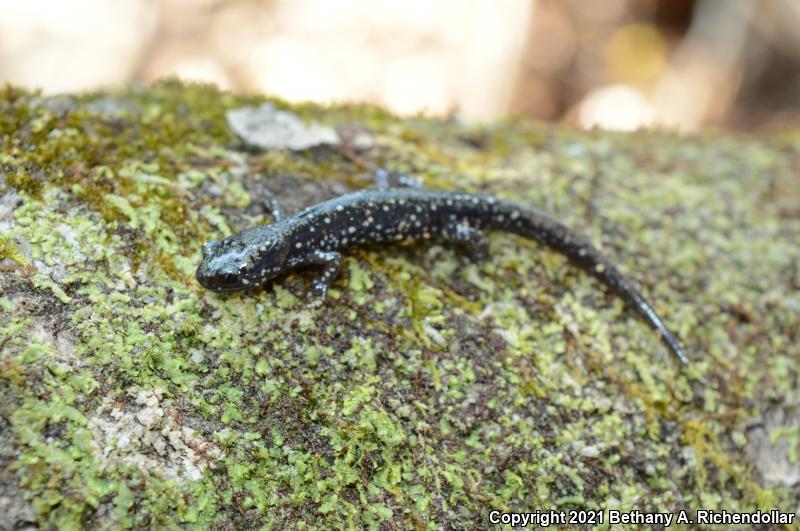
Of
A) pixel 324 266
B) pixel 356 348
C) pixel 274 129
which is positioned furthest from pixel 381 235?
pixel 274 129

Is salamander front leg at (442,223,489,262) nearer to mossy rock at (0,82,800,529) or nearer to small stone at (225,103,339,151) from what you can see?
mossy rock at (0,82,800,529)

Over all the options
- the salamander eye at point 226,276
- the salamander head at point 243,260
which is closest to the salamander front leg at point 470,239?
the salamander head at point 243,260

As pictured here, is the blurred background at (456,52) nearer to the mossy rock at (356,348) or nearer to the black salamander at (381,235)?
the mossy rock at (356,348)

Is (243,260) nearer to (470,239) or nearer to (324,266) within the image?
(324,266)

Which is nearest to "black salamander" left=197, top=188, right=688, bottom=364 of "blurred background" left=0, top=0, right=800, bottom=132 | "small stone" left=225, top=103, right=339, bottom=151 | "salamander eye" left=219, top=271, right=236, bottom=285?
"salamander eye" left=219, top=271, right=236, bottom=285

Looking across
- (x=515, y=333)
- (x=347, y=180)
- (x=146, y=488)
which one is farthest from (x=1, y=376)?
(x=515, y=333)
